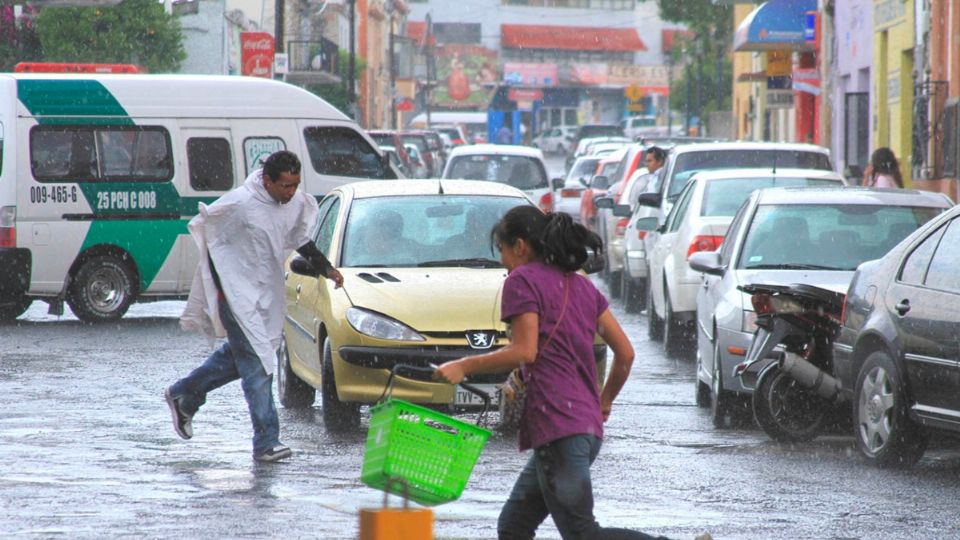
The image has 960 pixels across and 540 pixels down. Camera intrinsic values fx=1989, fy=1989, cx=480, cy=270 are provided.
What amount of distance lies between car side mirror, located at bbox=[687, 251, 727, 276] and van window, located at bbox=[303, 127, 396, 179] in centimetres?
910

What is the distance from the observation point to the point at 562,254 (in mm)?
6242

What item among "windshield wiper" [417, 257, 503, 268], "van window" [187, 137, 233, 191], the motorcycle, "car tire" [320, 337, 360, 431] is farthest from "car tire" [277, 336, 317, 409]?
"van window" [187, 137, 233, 191]

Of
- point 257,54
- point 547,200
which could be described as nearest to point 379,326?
point 547,200

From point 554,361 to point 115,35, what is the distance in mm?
32160

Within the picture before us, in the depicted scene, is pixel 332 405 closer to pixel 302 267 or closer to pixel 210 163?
pixel 302 267

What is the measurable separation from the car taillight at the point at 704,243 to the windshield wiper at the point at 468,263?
3.78 metres

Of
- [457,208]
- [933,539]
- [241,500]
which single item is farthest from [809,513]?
[457,208]

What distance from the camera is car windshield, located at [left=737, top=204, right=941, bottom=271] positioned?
41.0 feet

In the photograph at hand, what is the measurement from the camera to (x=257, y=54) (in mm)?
34906

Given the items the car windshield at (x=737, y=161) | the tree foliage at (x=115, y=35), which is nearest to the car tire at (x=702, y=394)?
the car windshield at (x=737, y=161)

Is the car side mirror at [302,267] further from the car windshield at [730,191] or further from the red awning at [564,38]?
the red awning at [564,38]

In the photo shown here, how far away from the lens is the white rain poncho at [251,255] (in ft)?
33.7

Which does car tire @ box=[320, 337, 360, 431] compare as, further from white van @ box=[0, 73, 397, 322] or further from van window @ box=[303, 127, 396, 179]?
van window @ box=[303, 127, 396, 179]

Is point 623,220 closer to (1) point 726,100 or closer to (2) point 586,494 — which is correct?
(2) point 586,494
